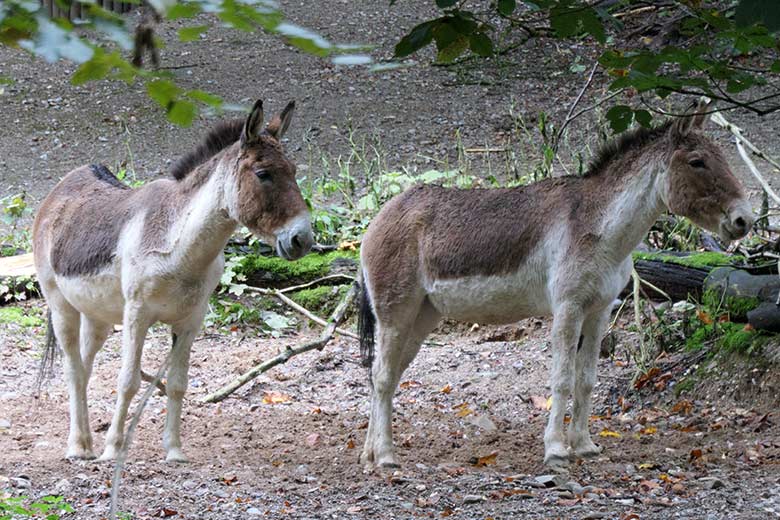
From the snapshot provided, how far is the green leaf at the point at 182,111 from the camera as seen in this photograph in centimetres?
186

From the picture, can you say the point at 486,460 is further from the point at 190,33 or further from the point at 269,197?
the point at 190,33

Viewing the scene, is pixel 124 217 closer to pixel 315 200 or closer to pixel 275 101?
pixel 315 200

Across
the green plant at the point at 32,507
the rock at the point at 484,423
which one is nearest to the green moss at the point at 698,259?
the rock at the point at 484,423

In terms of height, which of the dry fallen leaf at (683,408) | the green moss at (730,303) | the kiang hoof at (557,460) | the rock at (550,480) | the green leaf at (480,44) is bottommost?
the dry fallen leaf at (683,408)

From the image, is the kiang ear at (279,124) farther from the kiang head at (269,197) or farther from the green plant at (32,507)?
the green plant at (32,507)

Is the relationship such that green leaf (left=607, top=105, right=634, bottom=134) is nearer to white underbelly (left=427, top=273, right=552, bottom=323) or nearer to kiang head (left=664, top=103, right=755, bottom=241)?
kiang head (left=664, top=103, right=755, bottom=241)

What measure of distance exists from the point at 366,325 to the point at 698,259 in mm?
2859

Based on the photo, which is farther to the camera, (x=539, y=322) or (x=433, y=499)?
(x=539, y=322)

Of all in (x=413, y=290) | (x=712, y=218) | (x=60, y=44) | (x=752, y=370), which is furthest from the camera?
(x=752, y=370)

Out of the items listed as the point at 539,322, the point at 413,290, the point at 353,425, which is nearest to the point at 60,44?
the point at 413,290

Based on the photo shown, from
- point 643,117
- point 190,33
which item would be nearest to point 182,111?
point 190,33

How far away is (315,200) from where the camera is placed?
10.5 m

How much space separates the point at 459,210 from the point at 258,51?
35.3 ft

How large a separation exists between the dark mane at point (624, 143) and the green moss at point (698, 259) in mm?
1928
